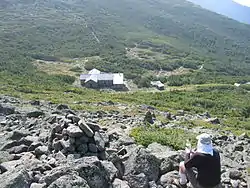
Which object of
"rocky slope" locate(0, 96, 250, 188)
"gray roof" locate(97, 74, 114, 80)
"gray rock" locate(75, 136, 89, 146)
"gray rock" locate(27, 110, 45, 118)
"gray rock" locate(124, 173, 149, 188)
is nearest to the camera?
"rocky slope" locate(0, 96, 250, 188)

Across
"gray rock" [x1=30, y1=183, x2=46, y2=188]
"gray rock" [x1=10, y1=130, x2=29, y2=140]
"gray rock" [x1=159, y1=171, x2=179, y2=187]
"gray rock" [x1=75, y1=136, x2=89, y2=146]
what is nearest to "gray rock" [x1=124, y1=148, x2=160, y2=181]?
"gray rock" [x1=159, y1=171, x2=179, y2=187]

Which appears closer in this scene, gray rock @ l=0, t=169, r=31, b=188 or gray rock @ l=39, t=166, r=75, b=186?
gray rock @ l=0, t=169, r=31, b=188

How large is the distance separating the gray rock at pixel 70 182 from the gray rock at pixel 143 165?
2553 millimetres

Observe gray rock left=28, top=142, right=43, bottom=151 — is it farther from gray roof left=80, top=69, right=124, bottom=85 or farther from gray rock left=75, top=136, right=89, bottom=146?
gray roof left=80, top=69, right=124, bottom=85

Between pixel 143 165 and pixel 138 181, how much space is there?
680mm

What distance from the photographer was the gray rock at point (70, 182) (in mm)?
8227

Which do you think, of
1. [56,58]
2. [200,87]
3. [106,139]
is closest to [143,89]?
[200,87]

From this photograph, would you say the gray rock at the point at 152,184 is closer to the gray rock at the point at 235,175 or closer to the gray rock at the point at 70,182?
the gray rock at the point at 70,182

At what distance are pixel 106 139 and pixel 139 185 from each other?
3313mm

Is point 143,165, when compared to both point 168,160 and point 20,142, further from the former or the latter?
point 20,142

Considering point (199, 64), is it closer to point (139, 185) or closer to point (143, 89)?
point (143, 89)

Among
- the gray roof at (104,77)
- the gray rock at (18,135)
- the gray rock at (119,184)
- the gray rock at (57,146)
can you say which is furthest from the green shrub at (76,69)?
the gray rock at (119,184)

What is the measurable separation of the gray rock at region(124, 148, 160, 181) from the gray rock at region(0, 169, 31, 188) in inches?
127

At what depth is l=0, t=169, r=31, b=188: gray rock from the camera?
827 cm
